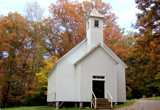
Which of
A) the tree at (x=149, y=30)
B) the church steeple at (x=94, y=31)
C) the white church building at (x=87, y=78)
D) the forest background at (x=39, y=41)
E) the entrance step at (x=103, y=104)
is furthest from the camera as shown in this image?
the forest background at (x=39, y=41)

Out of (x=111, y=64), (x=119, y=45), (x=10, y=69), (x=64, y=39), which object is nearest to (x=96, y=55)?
(x=111, y=64)

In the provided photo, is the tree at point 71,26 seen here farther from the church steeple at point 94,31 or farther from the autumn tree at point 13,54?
the church steeple at point 94,31

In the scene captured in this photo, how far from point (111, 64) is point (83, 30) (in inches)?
532

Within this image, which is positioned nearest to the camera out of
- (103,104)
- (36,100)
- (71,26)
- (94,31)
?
(103,104)

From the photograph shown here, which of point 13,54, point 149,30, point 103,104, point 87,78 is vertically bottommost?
point 103,104

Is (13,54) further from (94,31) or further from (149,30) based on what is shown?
(149,30)

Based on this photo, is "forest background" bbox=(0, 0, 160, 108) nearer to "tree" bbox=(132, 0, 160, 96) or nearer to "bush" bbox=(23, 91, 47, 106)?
"bush" bbox=(23, 91, 47, 106)

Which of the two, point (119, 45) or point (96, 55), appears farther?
→ point (119, 45)

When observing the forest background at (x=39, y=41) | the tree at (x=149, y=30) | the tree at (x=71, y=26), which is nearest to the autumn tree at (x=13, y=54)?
the forest background at (x=39, y=41)

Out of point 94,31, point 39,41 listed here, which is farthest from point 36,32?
point 94,31

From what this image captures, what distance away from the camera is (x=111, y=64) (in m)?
17.9

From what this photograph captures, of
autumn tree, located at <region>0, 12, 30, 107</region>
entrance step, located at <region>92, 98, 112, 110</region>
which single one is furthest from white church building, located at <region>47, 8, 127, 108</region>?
autumn tree, located at <region>0, 12, 30, 107</region>

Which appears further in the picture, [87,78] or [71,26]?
[71,26]

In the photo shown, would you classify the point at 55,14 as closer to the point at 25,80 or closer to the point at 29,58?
the point at 29,58
